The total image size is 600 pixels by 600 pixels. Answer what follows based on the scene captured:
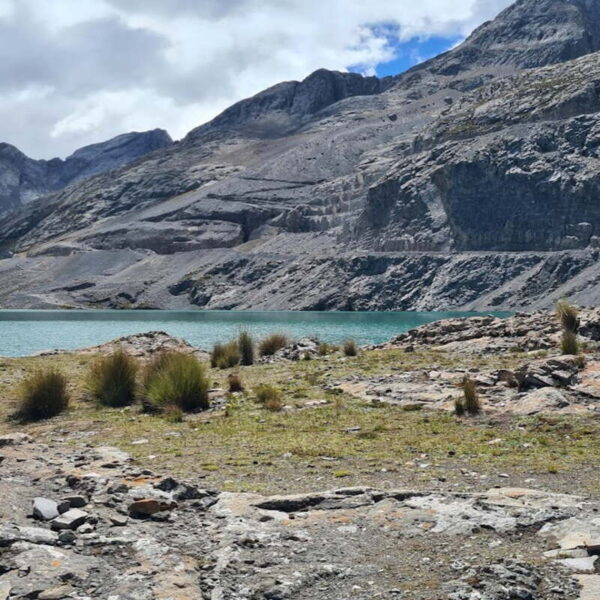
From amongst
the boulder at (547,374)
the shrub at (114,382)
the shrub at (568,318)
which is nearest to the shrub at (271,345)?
the shrub at (568,318)

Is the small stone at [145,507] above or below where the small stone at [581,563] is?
above

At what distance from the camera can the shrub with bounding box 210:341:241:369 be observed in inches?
1195

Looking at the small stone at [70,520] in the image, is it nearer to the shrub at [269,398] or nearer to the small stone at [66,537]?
the small stone at [66,537]

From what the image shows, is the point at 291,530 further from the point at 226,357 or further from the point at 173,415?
the point at 226,357

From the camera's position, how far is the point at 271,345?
3591cm

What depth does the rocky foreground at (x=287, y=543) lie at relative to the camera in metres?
6.59

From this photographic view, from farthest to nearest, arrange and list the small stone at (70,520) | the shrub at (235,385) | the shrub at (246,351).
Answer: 1. the shrub at (246,351)
2. the shrub at (235,385)
3. the small stone at (70,520)

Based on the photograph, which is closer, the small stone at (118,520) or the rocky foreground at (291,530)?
the rocky foreground at (291,530)

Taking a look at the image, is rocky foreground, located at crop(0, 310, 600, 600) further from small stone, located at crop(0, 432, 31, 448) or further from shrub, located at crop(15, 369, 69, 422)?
shrub, located at crop(15, 369, 69, 422)

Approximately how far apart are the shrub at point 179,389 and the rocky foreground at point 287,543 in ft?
28.1

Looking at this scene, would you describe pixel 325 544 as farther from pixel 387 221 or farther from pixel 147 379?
pixel 387 221

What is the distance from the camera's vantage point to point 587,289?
12294cm

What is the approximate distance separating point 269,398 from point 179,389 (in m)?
2.28

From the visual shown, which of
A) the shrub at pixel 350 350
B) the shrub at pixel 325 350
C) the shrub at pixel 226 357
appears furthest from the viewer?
the shrub at pixel 325 350
